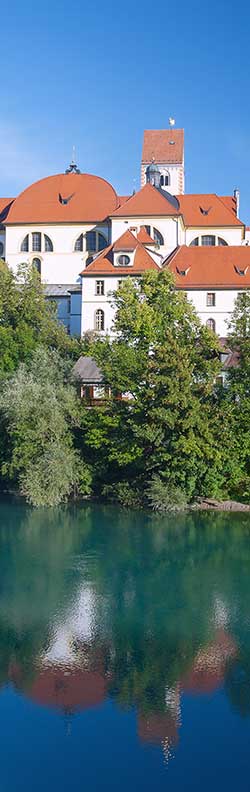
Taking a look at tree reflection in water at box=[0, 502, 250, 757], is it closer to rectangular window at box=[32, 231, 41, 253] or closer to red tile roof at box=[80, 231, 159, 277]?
red tile roof at box=[80, 231, 159, 277]

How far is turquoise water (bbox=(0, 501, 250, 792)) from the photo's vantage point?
11.7 m

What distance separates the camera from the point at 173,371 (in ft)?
102

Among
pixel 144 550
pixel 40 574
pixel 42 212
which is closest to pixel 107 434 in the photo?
pixel 144 550

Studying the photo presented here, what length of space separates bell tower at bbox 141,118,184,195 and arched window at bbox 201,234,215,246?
13227 millimetres

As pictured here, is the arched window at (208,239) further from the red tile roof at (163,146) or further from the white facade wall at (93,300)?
the red tile roof at (163,146)

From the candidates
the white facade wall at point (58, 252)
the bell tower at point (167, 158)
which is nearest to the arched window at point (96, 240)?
the white facade wall at point (58, 252)

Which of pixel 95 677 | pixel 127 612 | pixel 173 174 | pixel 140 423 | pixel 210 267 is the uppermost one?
pixel 173 174

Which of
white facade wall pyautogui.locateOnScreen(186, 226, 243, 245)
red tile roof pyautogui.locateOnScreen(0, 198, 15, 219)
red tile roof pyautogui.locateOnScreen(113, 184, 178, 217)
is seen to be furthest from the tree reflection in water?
red tile roof pyautogui.locateOnScreen(0, 198, 15, 219)

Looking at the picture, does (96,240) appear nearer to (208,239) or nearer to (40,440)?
(208,239)

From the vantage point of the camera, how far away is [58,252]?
53969 mm

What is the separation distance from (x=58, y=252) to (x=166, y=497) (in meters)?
27.5

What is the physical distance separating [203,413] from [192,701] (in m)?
17.5

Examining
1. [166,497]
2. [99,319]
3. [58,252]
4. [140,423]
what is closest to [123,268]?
[99,319]

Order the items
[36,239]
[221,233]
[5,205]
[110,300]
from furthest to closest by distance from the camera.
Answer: [5,205], [221,233], [36,239], [110,300]
